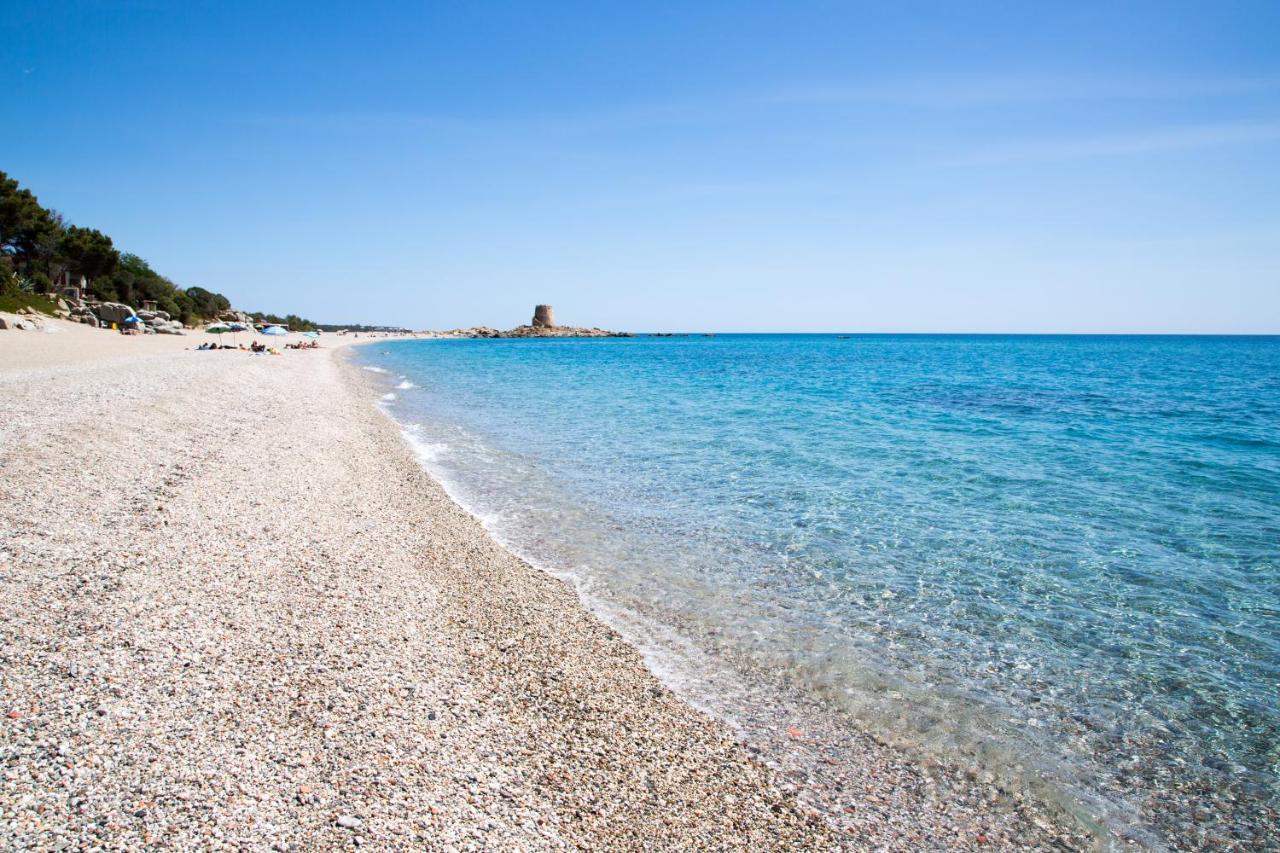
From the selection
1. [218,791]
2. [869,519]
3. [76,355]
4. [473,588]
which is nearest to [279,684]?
[218,791]

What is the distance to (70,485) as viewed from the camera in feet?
29.1

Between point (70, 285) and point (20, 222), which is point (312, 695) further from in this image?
point (70, 285)

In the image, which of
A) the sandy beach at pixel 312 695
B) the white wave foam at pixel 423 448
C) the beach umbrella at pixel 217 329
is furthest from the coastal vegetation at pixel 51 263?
the sandy beach at pixel 312 695

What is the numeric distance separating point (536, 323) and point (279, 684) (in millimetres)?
185343

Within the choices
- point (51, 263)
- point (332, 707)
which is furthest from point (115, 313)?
point (332, 707)

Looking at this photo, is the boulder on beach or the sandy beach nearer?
the sandy beach

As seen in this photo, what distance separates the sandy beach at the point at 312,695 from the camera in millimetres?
3615

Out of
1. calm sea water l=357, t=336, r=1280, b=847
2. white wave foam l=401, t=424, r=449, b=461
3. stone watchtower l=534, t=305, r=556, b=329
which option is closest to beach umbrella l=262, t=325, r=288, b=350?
calm sea water l=357, t=336, r=1280, b=847

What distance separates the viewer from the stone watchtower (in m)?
184

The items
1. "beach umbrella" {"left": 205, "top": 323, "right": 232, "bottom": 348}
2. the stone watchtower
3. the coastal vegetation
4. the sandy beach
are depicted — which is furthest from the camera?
the stone watchtower

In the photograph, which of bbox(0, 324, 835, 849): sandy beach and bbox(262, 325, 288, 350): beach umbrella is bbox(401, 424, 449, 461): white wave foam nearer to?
bbox(0, 324, 835, 849): sandy beach

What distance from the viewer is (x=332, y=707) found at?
4621 mm

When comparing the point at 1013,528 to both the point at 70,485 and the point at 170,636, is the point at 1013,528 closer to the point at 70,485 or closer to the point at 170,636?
the point at 170,636

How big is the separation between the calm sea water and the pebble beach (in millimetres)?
1039
